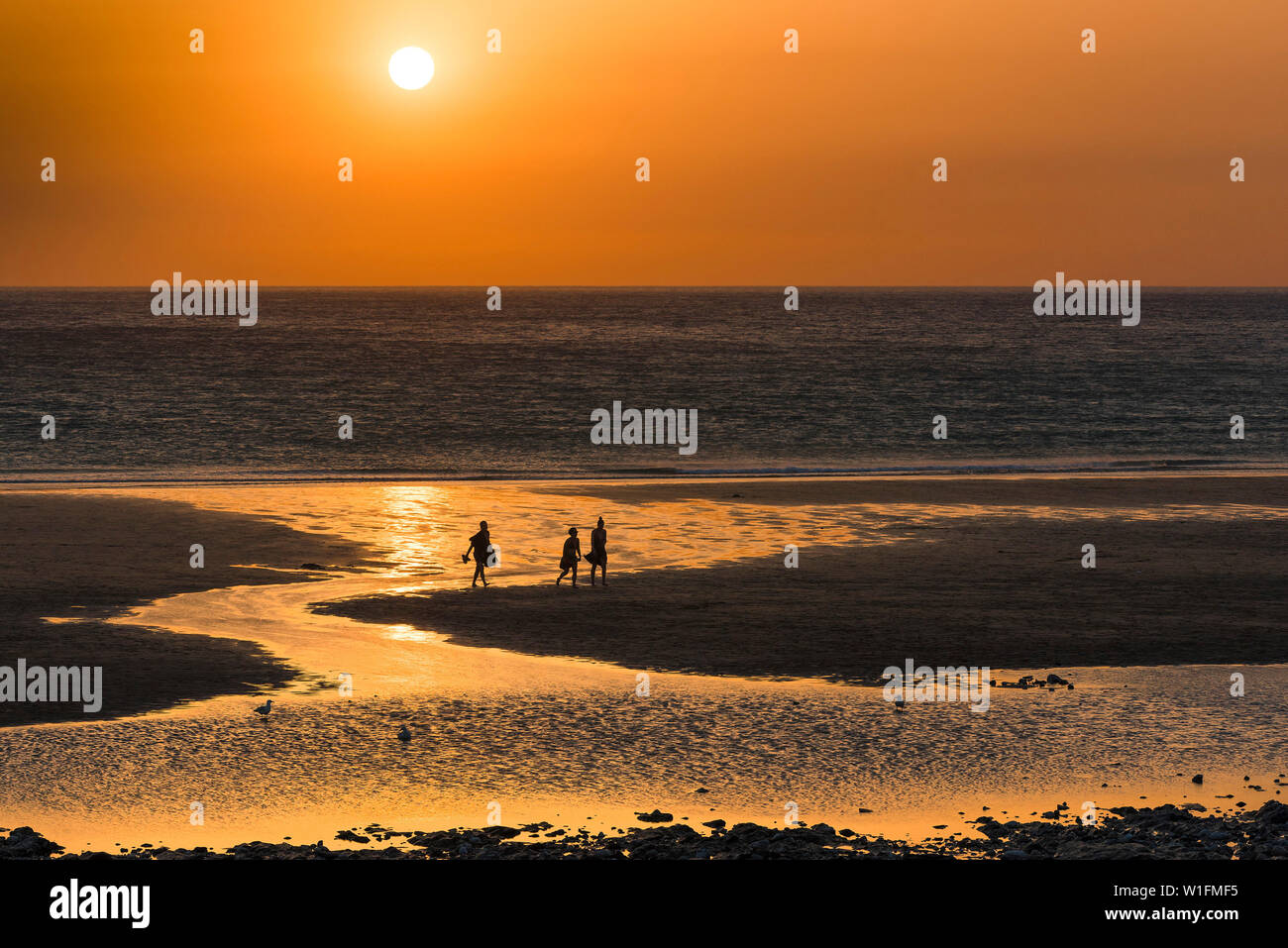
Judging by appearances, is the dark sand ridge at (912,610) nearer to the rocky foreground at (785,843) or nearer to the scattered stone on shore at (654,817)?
the scattered stone on shore at (654,817)

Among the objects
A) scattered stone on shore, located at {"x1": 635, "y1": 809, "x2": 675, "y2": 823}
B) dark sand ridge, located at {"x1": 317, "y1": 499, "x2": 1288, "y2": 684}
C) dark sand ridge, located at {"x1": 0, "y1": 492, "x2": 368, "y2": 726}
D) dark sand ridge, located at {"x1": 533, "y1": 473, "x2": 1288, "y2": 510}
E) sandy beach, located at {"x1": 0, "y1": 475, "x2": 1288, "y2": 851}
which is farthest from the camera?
dark sand ridge, located at {"x1": 533, "y1": 473, "x2": 1288, "y2": 510}

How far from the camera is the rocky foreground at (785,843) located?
11617 millimetres

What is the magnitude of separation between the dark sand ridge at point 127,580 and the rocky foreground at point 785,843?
6.48m

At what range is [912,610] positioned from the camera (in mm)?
24406

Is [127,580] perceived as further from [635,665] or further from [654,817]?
[654,817]

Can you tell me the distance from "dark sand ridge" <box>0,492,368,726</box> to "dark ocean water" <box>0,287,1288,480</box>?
15.0 metres

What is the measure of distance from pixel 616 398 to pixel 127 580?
65475 mm

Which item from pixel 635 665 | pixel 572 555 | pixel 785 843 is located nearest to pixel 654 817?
pixel 785 843

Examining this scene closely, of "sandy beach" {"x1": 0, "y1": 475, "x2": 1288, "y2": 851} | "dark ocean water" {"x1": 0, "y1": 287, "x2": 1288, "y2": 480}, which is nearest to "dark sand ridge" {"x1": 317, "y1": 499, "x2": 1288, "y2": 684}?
"sandy beach" {"x1": 0, "y1": 475, "x2": 1288, "y2": 851}

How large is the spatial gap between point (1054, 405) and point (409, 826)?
2972 inches

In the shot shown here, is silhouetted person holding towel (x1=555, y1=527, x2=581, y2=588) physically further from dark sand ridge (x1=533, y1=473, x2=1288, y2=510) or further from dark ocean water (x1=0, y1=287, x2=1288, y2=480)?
dark ocean water (x1=0, y1=287, x2=1288, y2=480)

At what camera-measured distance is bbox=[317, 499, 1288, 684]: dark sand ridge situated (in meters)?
21.1

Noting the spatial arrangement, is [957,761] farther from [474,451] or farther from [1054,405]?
[1054,405]
